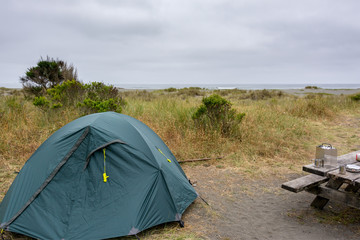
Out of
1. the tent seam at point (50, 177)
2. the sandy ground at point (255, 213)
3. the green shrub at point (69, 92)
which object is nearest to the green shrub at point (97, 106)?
the green shrub at point (69, 92)

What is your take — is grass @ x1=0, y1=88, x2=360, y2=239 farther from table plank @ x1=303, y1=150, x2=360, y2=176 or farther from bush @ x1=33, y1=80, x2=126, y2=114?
table plank @ x1=303, y1=150, x2=360, y2=176

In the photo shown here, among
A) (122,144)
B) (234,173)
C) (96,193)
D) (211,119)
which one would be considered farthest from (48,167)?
(211,119)

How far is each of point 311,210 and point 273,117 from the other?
18.8 ft

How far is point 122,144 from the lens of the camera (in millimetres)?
3971

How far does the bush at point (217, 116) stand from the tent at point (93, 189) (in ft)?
13.1

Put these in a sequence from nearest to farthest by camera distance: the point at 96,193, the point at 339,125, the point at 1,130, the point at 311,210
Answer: the point at 96,193
the point at 311,210
the point at 1,130
the point at 339,125

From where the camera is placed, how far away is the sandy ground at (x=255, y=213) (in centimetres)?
376

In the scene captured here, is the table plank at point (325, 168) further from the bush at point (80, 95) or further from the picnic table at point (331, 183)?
the bush at point (80, 95)

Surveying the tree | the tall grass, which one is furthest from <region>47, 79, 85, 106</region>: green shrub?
the tree

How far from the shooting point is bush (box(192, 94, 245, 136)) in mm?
7988

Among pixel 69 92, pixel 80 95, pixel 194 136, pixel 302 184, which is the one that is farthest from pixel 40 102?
pixel 302 184

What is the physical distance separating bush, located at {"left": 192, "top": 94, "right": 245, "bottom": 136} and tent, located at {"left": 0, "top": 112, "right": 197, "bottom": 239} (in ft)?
13.1

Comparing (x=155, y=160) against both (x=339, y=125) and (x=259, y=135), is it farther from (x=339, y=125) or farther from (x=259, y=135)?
(x=339, y=125)

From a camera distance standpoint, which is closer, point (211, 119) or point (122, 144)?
point (122, 144)
